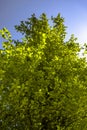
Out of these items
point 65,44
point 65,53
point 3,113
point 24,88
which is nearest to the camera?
point 24,88

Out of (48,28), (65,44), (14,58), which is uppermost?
(48,28)

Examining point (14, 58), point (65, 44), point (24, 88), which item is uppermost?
point (65, 44)

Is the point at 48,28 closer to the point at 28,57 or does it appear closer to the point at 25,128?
the point at 28,57

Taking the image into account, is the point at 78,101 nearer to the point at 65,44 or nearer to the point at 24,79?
the point at 24,79

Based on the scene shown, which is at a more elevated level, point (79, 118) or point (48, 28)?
point (48, 28)

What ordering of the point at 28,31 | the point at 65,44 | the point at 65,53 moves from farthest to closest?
the point at 28,31
the point at 65,44
the point at 65,53

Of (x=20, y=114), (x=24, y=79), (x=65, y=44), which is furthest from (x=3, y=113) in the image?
(x=65, y=44)

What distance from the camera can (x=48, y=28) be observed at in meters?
20.0

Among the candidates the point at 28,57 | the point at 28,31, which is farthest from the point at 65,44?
the point at 28,57

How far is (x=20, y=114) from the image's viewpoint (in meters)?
14.2

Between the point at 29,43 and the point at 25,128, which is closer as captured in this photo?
the point at 25,128

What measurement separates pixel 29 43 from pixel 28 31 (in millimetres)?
2779

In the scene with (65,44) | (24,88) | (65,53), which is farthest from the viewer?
(65,44)

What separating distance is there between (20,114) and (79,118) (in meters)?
2.75
